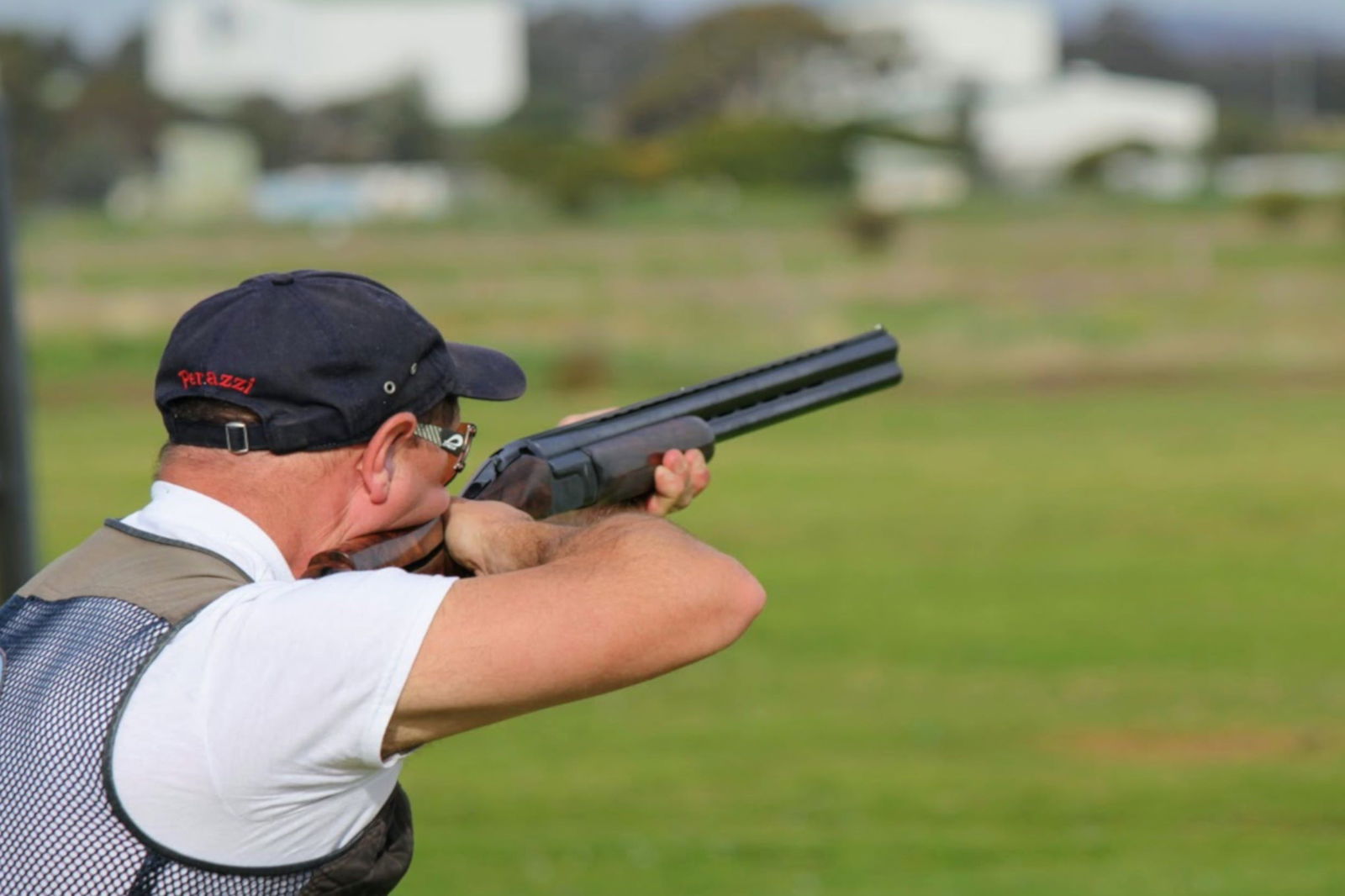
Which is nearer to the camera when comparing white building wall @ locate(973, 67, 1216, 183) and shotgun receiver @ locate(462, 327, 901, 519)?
shotgun receiver @ locate(462, 327, 901, 519)

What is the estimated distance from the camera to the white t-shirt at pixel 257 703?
240cm

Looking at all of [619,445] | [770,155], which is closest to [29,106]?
[770,155]

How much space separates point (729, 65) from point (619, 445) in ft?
323

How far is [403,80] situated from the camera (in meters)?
110

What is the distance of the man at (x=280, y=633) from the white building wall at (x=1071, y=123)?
97774 mm

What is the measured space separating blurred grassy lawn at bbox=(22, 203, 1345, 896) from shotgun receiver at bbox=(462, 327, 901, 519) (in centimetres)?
475

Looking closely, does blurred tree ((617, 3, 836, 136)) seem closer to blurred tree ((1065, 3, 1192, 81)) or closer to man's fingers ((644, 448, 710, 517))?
blurred tree ((1065, 3, 1192, 81))

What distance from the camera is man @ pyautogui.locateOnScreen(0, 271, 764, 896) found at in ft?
7.90

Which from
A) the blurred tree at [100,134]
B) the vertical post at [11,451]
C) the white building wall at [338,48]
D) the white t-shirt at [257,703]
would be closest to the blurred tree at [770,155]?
the blurred tree at [100,134]

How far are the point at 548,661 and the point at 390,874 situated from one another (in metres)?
0.44

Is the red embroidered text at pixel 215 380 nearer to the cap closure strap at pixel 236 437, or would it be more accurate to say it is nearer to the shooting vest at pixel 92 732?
the cap closure strap at pixel 236 437

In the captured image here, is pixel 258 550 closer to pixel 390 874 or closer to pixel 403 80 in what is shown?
pixel 390 874

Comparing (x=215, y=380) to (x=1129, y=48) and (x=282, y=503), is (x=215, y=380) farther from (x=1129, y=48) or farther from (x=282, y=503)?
(x=1129, y=48)

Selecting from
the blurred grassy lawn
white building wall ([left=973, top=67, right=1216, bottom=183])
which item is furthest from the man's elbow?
white building wall ([left=973, top=67, right=1216, bottom=183])
